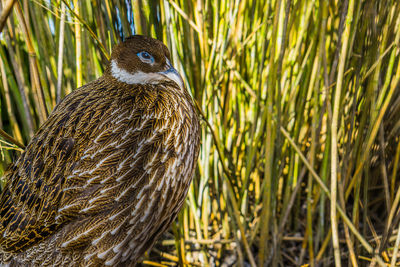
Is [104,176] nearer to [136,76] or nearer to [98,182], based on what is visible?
Result: [98,182]

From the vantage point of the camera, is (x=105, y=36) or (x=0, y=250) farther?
(x=105, y=36)

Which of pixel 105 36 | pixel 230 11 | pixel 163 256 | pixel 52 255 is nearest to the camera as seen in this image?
pixel 52 255

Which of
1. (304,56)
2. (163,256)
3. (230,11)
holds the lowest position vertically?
(163,256)

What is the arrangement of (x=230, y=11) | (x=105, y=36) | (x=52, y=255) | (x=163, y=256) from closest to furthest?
(x=52, y=255) → (x=105, y=36) → (x=230, y=11) → (x=163, y=256)

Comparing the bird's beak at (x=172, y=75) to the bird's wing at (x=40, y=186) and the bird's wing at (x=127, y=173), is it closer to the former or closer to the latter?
the bird's wing at (x=127, y=173)

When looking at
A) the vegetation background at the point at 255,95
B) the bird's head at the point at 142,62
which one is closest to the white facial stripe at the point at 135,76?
the bird's head at the point at 142,62

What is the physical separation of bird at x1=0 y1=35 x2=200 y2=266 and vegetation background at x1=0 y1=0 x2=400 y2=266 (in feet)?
0.41

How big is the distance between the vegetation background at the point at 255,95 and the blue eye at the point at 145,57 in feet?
0.37

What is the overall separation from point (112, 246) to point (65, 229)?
127mm

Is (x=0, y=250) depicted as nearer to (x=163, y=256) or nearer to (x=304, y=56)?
(x=163, y=256)

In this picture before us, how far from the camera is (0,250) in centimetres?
104

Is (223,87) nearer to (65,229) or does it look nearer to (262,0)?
(262,0)

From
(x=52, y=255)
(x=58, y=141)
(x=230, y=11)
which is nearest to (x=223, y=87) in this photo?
(x=230, y=11)

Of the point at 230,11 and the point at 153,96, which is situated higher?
the point at 230,11
